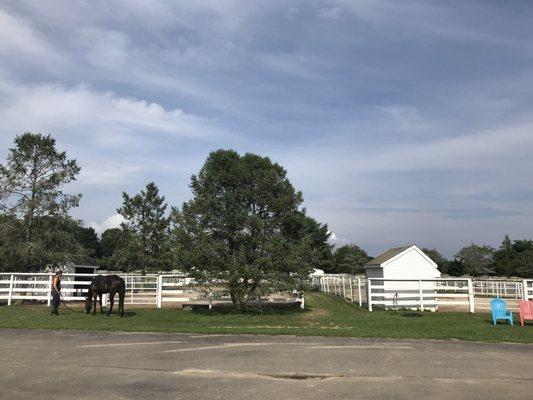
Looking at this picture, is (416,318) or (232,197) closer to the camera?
(416,318)

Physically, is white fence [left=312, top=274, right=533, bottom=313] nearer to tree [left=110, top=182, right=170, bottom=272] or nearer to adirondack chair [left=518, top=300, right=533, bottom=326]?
adirondack chair [left=518, top=300, right=533, bottom=326]

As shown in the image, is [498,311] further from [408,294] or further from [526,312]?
[408,294]

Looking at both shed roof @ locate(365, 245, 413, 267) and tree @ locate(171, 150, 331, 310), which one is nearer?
tree @ locate(171, 150, 331, 310)

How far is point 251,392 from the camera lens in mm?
7520

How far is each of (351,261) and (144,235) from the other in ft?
172

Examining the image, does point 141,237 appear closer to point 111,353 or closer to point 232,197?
point 232,197

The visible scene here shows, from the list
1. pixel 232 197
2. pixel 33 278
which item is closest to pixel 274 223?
pixel 232 197

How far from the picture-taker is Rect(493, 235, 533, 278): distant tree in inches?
2643

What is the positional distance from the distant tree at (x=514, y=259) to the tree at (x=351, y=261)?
73.6 feet

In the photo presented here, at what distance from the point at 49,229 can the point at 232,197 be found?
47.1 feet

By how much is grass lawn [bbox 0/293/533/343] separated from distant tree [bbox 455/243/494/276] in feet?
217

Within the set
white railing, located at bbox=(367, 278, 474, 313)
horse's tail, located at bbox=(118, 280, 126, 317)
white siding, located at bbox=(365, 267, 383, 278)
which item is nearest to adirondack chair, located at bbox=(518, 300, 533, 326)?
white railing, located at bbox=(367, 278, 474, 313)

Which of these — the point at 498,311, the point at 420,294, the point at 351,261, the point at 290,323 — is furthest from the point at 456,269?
the point at 290,323

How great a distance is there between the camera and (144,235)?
4925 centimetres
